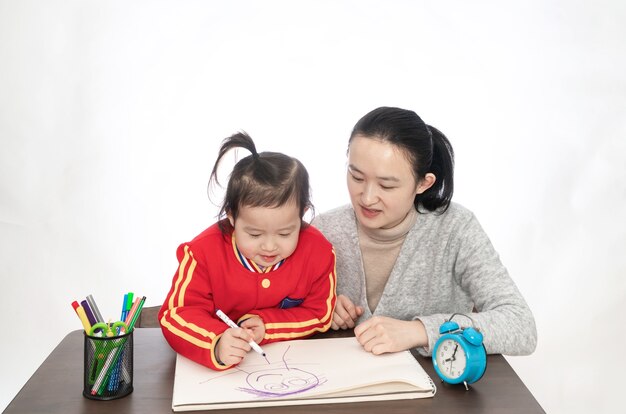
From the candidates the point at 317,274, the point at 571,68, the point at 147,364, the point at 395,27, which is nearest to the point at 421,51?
the point at 395,27

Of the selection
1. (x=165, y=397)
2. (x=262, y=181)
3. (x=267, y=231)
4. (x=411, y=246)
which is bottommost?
(x=165, y=397)

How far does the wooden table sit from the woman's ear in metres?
0.50

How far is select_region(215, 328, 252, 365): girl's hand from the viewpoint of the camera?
4.77 feet

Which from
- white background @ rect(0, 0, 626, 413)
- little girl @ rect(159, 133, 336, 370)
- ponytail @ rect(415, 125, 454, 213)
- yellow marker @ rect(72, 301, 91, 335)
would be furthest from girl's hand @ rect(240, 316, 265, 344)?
white background @ rect(0, 0, 626, 413)

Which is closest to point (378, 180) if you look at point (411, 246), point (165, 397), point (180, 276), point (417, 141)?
point (417, 141)

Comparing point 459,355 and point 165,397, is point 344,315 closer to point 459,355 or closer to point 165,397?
point 459,355

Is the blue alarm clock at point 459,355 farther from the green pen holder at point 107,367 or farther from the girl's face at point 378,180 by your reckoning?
the green pen holder at point 107,367

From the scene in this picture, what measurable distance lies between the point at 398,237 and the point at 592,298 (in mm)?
1646

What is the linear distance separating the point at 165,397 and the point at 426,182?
0.87m

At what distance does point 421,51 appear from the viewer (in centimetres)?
323

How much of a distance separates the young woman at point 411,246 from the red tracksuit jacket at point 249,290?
84mm

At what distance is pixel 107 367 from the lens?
134cm

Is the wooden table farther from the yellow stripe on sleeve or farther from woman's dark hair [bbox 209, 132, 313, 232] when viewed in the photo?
woman's dark hair [bbox 209, 132, 313, 232]

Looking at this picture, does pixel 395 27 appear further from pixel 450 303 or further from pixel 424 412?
pixel 424 412
